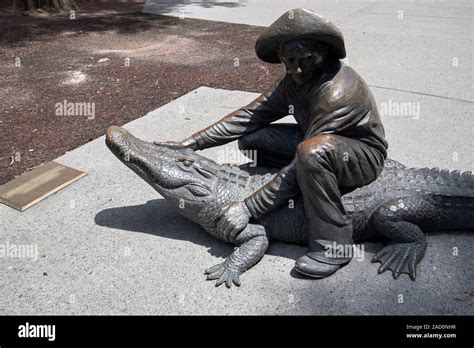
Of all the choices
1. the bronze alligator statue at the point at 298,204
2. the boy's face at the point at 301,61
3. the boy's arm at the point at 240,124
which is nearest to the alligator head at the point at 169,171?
the bronze alligator statue at the point at 298,204

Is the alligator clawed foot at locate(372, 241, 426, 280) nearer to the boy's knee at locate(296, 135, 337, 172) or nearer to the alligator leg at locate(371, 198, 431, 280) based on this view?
the alligator leg at locate(371, 198, 431, 280)

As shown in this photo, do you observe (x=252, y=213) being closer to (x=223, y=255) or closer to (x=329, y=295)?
(x=223, y=255)

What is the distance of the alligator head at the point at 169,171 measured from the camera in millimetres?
3402

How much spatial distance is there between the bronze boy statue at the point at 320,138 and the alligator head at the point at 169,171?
0.27 metres

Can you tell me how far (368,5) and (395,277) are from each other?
453 inches

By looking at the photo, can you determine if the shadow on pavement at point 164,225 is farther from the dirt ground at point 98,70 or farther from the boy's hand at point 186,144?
the dirt ground at point 98,70

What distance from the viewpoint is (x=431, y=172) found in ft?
11.5

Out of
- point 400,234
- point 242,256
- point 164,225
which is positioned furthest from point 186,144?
point 400,234

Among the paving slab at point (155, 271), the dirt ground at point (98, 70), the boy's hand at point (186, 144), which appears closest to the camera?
the paving slab at point (155, 271)

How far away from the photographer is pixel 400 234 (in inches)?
128

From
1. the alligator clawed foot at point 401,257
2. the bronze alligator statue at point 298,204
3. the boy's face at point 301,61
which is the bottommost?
the alligator clawed foot at point 401,257
